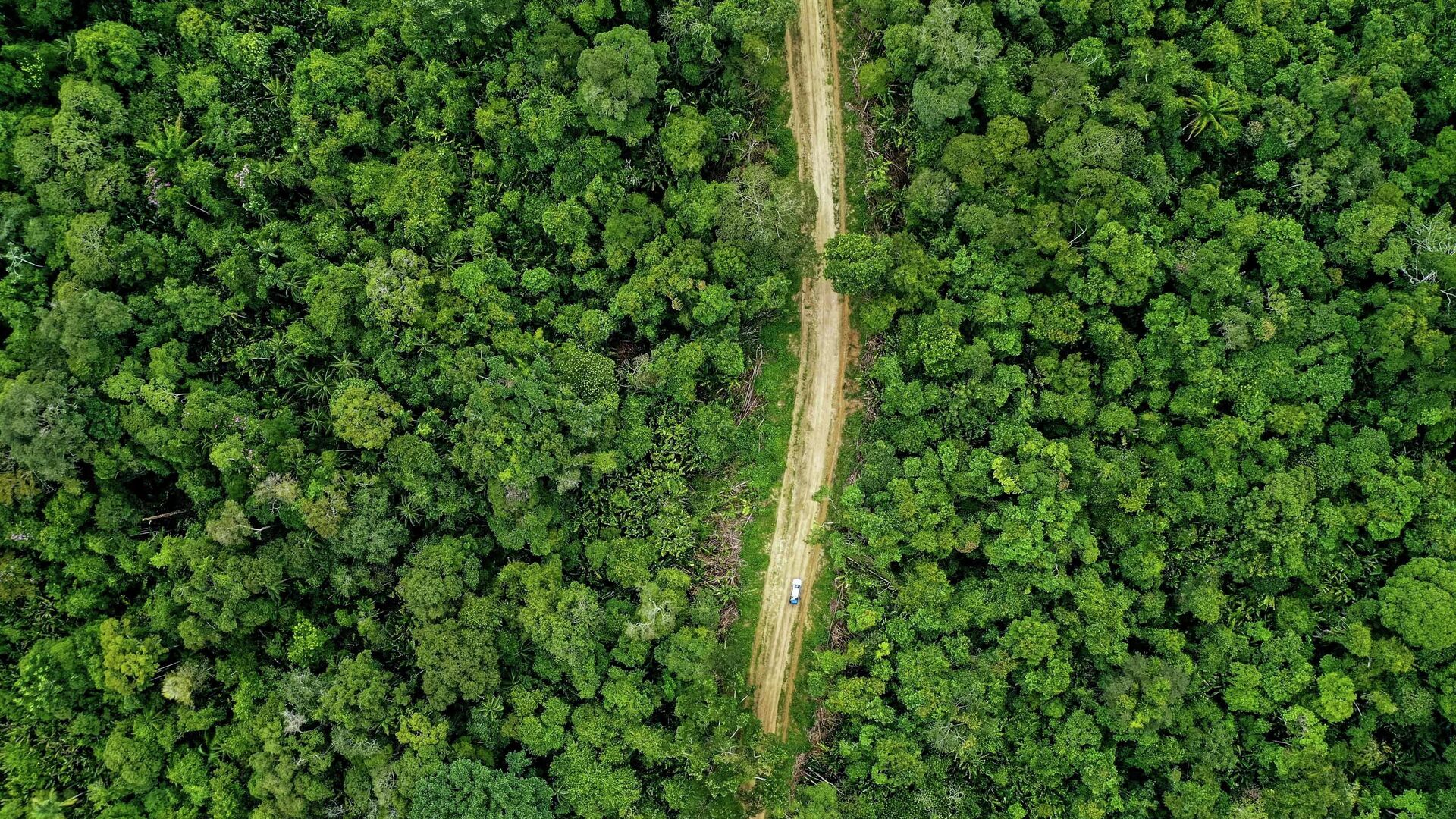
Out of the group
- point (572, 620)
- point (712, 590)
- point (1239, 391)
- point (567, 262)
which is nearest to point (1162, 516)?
A: point (1239, 391)

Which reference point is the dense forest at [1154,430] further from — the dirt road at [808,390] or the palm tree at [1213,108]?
the dirt road at [808,390]

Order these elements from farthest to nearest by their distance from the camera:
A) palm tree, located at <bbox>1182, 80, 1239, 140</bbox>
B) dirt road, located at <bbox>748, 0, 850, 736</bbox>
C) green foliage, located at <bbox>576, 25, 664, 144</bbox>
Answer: dirt road, located at <bbox>748, 0, 850, 736</bbox>
palm tree, located at <bbox>1182, 80, 1239, 140</bbox>
green foliage, located at <bbox>576, 25, 664, 144</bbox>

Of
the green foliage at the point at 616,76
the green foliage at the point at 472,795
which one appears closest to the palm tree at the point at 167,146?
the green foliage at the point at 616,76

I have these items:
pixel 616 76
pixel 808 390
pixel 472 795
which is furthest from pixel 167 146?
pixel 472 795

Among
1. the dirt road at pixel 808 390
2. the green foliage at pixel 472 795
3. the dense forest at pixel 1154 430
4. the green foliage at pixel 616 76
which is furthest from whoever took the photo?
the dirt road at pixel 808 390

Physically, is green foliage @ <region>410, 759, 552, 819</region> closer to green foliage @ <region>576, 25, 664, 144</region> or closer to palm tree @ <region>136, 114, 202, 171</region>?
green foliage @ <region>576, 25, 664, 144</region>

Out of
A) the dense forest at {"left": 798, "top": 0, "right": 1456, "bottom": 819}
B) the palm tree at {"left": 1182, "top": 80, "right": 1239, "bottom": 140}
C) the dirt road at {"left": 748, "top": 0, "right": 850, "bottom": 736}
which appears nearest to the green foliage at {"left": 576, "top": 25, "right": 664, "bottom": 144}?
the dirt road at {"left": 748, "top": 0, "right": 850, "bottom": 736}
